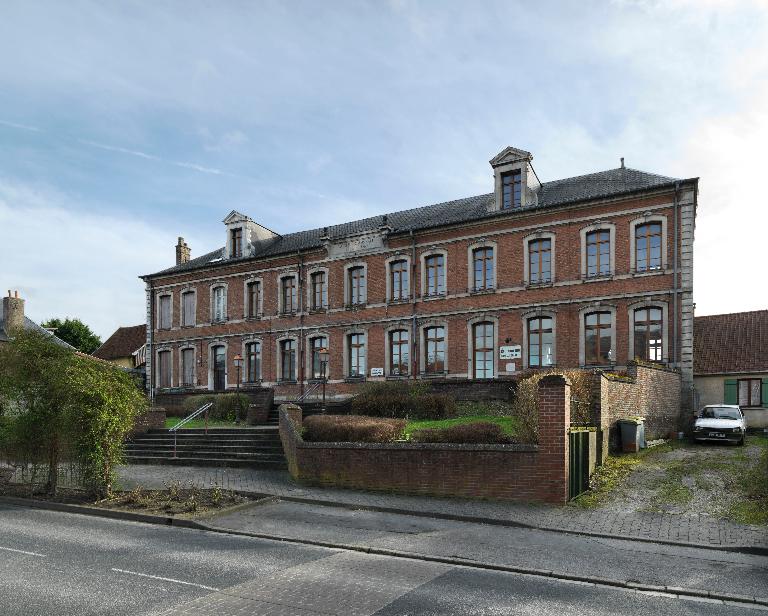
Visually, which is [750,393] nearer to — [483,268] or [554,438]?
[483,268]

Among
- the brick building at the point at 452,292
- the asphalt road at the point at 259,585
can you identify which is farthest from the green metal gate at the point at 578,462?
the brick building at the point at 452,292

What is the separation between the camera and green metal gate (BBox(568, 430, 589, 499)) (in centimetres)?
1274

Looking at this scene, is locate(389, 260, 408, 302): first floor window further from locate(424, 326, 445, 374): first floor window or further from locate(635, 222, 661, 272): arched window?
locate(635, 222, 661, 272): arched window

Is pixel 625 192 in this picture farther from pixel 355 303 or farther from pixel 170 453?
pixel 170 453

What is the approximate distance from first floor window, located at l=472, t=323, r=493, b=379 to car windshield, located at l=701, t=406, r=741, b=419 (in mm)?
8741

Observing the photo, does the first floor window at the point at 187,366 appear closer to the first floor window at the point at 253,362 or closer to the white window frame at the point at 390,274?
the first floor window at the point at 253,362

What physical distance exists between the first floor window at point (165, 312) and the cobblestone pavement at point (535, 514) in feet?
76.1

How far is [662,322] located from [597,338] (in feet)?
8.26

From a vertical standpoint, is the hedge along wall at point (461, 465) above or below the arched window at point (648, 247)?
below

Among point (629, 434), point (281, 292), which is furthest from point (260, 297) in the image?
point (629, 434)

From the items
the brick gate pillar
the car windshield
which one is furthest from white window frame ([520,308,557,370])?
the brick gate pillar

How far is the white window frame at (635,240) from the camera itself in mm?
24094

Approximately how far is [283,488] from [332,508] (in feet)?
7.10

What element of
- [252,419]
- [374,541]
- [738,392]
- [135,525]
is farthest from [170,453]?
Answer: [738,392]
